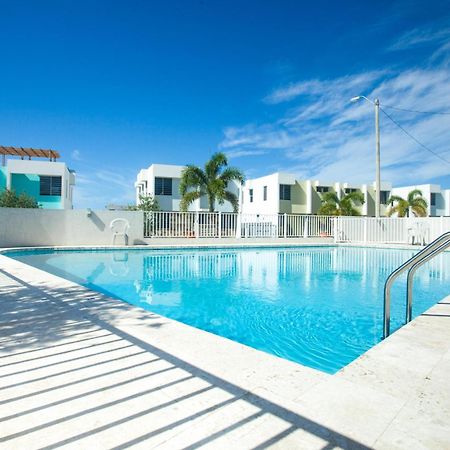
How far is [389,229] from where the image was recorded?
1973 cm

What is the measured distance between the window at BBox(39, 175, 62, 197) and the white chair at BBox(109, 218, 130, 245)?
1679cm

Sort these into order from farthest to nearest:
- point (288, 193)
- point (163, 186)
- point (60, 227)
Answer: point (288, 193)
point (163, 186)
point (60, 227)

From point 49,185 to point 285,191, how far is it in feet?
71.7

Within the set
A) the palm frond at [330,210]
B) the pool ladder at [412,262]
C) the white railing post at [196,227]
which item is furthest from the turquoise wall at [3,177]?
the pool ladder at [412,262]

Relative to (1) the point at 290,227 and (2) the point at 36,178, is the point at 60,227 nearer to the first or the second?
(1) the point at 290,227

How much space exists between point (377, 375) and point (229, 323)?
2.86m

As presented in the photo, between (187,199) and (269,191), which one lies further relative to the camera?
(269,191)

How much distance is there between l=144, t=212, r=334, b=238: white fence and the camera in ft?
55.3

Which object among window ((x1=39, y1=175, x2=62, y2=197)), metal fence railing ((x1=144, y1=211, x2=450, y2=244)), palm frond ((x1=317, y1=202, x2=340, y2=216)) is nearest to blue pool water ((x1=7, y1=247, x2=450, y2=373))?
metal fence railing ((x1=144, y1=211, x2=450, y2=244))

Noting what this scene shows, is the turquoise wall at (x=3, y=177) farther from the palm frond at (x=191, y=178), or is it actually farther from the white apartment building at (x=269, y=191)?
the palm frond at (x=191, y=178)

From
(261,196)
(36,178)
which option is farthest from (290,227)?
(36,178)

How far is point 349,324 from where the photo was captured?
493cm

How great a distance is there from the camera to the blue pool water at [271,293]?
4296 mm

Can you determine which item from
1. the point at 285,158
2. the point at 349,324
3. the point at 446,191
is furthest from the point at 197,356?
the point at 446,191
